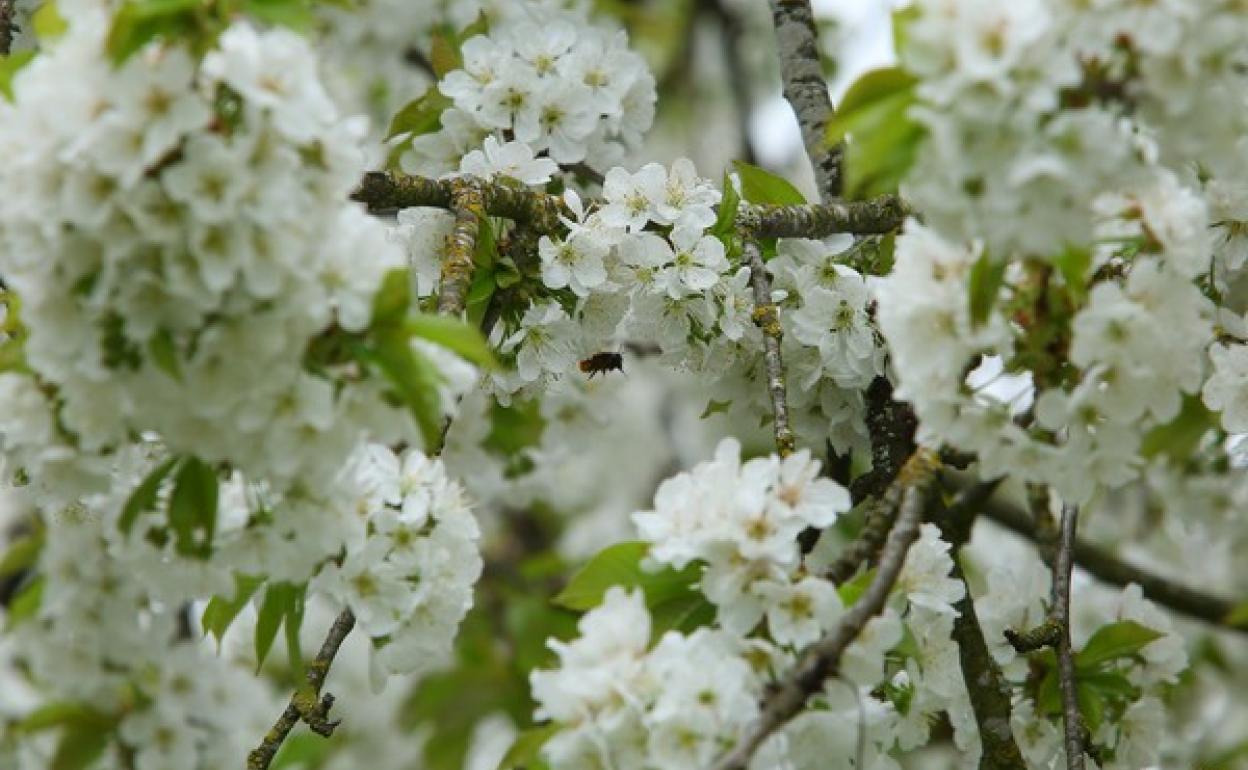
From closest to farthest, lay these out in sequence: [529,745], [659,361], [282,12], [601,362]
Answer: [282,12]
[529,745]
[659,361]
[601,362]

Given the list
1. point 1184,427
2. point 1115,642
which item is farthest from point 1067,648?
point 1184,427

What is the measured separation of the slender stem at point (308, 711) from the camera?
7.91 feet

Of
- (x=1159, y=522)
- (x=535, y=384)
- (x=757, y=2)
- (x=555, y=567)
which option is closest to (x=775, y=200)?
(x=535, y=384)

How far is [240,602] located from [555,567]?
2.44 meters

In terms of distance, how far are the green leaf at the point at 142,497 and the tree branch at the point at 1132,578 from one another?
7.61ft

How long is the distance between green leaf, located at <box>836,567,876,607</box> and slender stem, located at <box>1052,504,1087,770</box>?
54 cm

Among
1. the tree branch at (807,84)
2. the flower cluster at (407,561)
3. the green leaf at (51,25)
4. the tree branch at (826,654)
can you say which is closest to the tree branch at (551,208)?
the tree branch at (807,84)

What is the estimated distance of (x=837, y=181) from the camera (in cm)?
326

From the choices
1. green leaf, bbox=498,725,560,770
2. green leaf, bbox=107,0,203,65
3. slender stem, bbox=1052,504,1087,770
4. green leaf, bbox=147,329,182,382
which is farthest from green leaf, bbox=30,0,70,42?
slender stem, bbox=1052,504,1087,770

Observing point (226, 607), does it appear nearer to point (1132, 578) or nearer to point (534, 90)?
point (534, 90)

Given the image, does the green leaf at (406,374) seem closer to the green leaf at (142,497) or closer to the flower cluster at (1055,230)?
the green leaf at (142,497)

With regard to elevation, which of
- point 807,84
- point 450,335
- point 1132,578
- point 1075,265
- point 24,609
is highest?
point 807,84

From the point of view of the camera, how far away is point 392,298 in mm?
1819

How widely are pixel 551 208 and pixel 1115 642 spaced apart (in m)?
1.20
